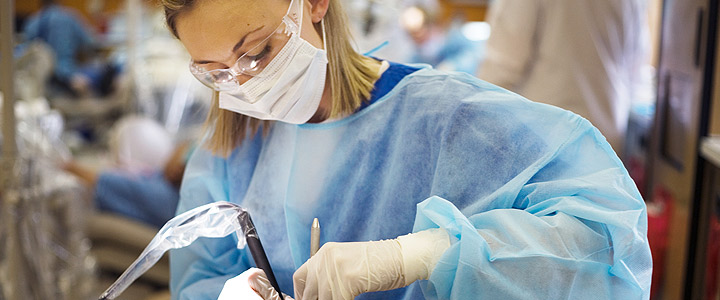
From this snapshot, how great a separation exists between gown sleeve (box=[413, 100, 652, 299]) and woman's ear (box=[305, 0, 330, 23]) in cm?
34

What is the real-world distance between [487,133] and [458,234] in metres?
0.17

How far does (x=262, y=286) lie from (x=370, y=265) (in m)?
0.17

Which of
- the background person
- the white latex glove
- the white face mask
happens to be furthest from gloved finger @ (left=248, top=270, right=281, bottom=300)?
the background person

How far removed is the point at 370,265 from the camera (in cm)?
80

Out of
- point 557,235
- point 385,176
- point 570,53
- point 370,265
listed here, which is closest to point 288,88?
point 385,176

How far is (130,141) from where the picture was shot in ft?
10.6

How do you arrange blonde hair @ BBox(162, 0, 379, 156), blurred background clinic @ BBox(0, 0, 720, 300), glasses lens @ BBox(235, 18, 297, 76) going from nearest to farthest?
glasses lens @ BBox(235, 18, 297, 76), blonde hair @ BBox(162, 0, 379, 156), blurred background clinic @ BBox(0, 0, 720, 300)

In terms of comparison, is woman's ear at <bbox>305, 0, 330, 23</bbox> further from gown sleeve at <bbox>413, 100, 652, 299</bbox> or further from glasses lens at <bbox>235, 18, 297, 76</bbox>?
gown sleeve at <bbox>413, 100, 652, 299</bbox>

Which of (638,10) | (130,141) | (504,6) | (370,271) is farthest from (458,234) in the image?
(130,141)

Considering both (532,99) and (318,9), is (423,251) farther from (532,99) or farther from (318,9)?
(532,99)

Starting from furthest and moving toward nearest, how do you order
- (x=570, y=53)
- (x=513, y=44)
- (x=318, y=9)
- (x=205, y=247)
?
(x=513, y=44) < (x=570, y=53) < (x=205, y=247) < (x=318, y=9)

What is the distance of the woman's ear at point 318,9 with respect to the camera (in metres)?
0.99

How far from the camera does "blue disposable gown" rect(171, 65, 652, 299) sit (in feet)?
2.60

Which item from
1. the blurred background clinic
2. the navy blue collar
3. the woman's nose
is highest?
the woman's nose
